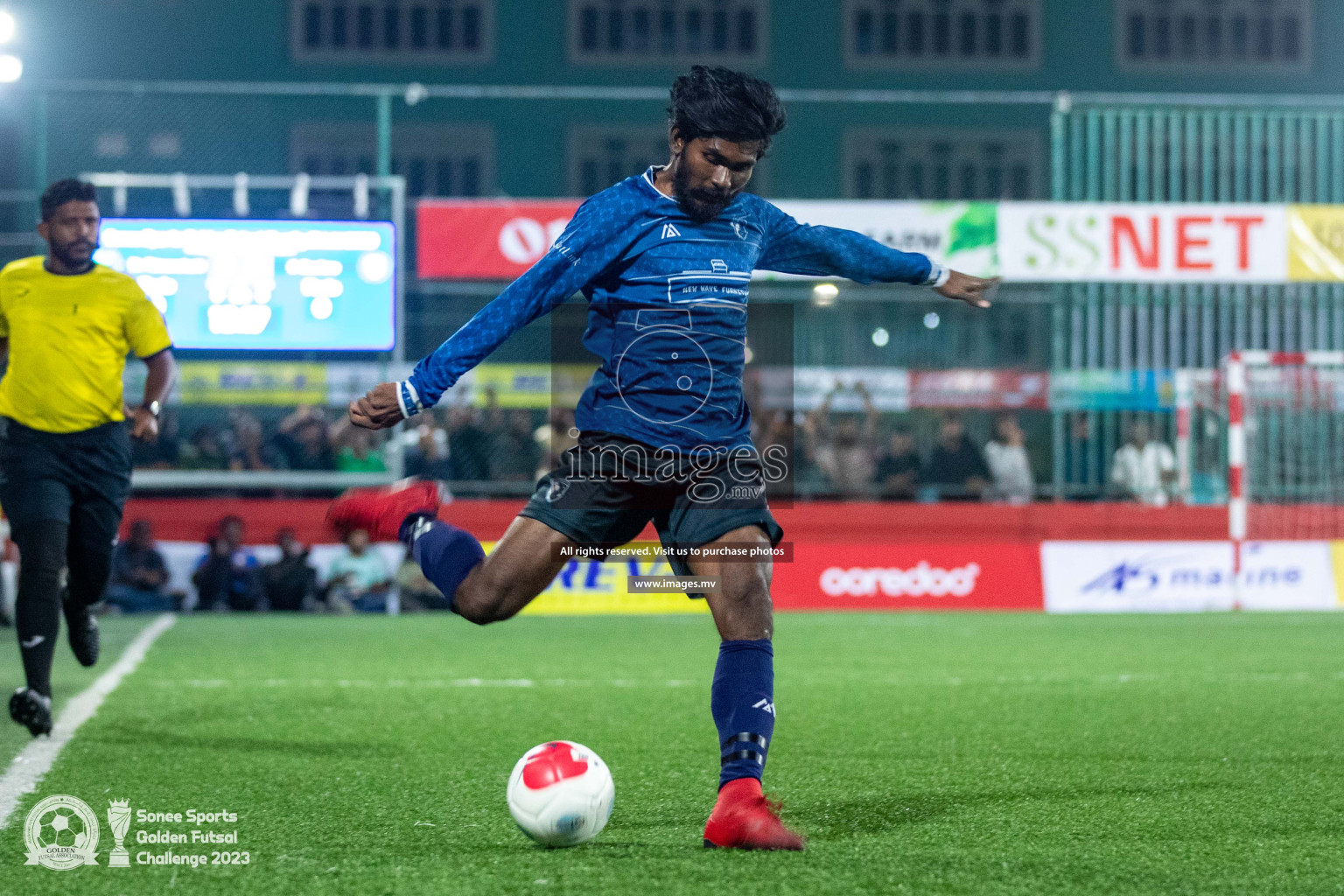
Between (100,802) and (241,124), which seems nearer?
(100,802)

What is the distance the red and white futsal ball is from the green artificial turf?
0.06 m

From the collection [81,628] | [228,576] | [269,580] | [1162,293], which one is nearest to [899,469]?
[1162,293]

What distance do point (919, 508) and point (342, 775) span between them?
947 cm

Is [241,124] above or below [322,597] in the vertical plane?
above

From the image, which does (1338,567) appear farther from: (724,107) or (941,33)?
(941,33)

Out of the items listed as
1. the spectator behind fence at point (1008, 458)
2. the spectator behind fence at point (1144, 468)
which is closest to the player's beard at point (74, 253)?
the spectator behind fence at point (1008, 458)

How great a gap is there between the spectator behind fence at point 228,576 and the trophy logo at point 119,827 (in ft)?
29.7


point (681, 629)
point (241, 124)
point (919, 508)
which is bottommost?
point (681, 629)

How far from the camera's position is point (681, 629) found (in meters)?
11.6

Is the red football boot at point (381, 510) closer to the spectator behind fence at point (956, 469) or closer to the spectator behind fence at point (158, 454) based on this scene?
the spectator behind fence at point (158, 454)

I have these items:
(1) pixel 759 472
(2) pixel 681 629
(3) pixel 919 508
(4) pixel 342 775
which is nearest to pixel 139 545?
(2) pixel 681 629

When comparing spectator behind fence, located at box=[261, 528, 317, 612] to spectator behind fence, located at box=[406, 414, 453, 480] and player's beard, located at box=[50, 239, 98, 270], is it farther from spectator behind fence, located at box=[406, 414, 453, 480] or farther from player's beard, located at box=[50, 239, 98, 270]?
player's beard, located at box=[50, 239, 98, 270]

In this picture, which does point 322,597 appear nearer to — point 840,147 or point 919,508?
point 919,508

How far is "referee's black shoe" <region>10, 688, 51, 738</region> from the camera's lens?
5.45m
